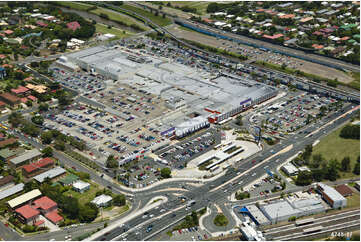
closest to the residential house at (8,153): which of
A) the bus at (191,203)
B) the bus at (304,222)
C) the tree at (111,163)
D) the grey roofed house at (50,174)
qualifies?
the grey roofed house at (50,174)

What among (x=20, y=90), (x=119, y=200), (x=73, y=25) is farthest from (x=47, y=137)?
(x=73, y=25)

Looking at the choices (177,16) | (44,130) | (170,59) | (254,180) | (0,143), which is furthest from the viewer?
(177,16)

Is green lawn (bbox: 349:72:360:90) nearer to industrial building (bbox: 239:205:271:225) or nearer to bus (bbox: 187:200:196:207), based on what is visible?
industrial building (bbox: 239:205:271:225)

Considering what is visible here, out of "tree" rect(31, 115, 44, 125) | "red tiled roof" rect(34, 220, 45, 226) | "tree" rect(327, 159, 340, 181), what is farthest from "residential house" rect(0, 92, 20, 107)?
"tree" rect(327, 159, 340, 181)

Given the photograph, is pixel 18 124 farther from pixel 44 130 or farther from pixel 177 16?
pixel 177 16

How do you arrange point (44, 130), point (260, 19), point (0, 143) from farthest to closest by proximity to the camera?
1. point (260, 19)
2. point (44, 130)
3. point (0, 143)

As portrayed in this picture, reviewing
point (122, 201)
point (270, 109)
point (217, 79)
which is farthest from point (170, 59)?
point (122, 201)
